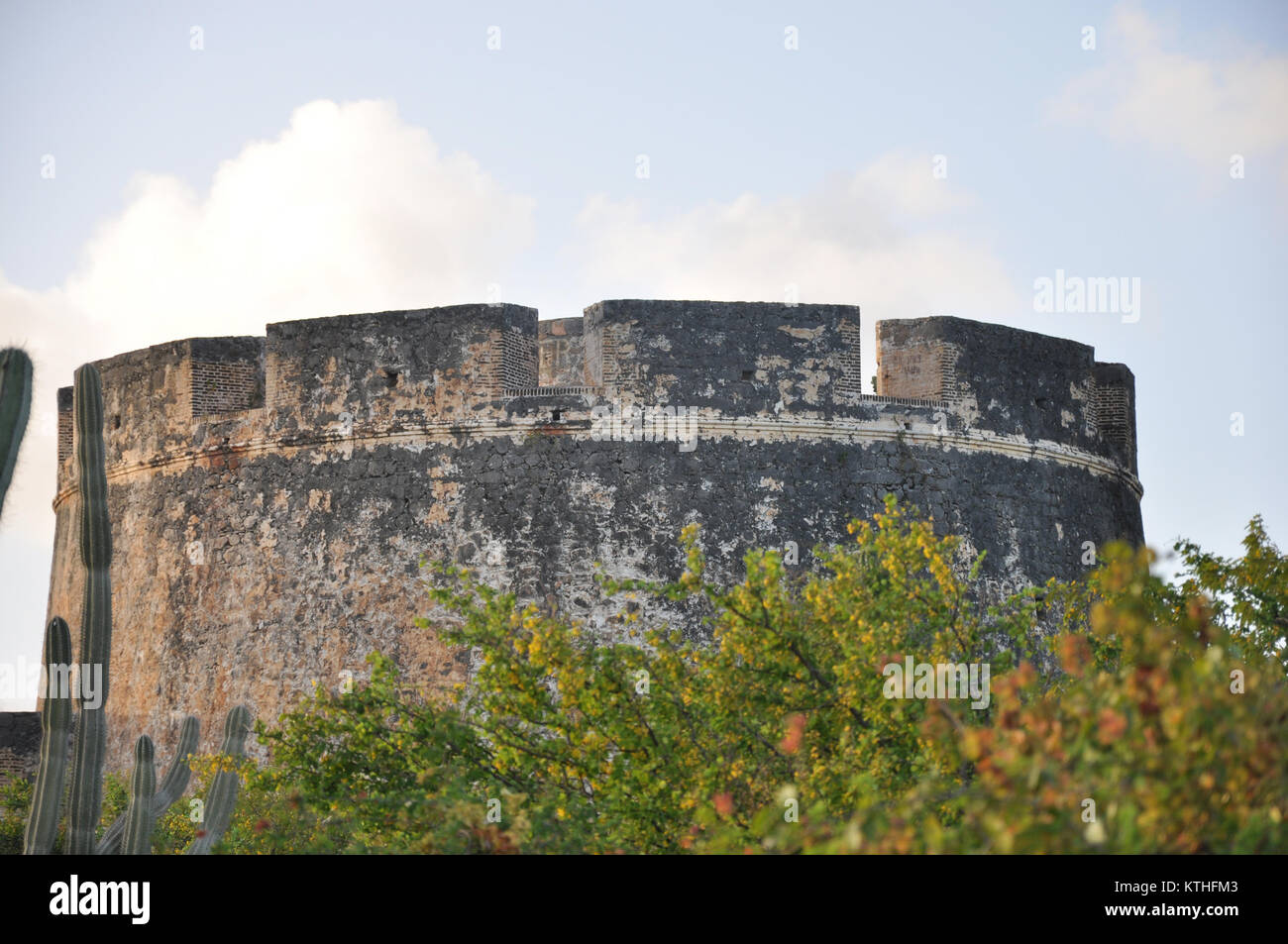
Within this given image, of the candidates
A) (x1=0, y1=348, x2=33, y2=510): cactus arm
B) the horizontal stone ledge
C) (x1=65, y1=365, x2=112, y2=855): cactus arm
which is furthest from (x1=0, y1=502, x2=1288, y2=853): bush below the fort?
the horizontal stone ledge

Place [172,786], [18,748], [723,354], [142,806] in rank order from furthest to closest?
1. [18,748]
2. [723,354]
3. [172,786]
4. [142,806]

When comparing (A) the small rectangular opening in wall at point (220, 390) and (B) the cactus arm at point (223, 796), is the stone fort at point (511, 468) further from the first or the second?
(B) the cactus arm at point (223, 796)

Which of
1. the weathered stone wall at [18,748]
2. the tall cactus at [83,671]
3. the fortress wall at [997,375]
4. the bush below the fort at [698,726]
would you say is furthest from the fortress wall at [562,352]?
A: the tall cactus at [83,671]

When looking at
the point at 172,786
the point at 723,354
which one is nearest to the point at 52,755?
the point at 172,786

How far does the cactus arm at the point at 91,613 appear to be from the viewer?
10102 millimetres

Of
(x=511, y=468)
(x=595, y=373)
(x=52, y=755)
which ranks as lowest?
(x=52, y=755)

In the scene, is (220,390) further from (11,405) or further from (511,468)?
(11,405)

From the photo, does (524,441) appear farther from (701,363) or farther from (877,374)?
(877,374)

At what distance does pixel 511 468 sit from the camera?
51.1 feet

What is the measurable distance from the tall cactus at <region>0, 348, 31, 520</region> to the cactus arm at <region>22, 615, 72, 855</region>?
142 centimetres

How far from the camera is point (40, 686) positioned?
1902cm

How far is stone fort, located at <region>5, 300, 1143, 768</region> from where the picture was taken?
1547 centimetres

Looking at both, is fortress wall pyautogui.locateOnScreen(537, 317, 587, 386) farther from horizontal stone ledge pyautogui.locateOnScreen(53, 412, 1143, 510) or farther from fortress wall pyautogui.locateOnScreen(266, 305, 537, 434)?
horizontal stone ledge pyautogui.locateOnScreen(53, 412, 1143, 510)

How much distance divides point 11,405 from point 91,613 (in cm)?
142
